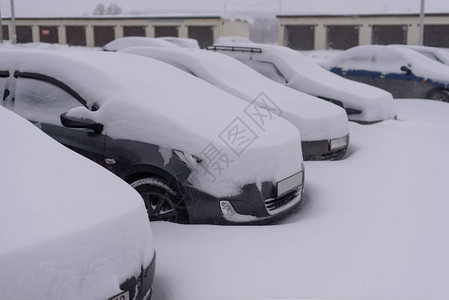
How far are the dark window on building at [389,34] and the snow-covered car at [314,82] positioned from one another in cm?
2631

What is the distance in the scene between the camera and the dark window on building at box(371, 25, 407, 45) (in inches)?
1272

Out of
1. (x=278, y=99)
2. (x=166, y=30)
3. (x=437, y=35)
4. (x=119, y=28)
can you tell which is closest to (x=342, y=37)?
(x=437, y=35)

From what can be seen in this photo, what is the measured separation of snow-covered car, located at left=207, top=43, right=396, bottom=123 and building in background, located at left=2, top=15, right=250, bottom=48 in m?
27.8

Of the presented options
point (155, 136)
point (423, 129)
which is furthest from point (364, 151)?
point (155, 136)

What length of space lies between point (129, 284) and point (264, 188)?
1740 mm

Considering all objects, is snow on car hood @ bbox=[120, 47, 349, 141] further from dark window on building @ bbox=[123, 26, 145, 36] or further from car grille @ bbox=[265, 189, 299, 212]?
dark window on building @ bbox=[123, 26, 145, 36]

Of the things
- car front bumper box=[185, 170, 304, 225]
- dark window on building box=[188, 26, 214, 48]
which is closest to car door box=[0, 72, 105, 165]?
car front bumper box=[185, 170, 304, 225]

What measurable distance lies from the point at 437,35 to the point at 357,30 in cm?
528

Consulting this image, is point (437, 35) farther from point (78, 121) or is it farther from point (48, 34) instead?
point (78, 121)

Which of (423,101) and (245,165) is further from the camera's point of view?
(423,101)

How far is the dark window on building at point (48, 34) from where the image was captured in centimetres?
3953

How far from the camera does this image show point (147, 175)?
3.78 metres

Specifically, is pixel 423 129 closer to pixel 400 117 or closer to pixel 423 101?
pixel 400 117

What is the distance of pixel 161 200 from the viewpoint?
12.1ft
